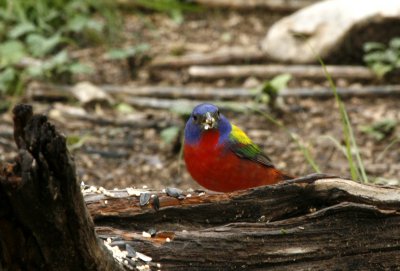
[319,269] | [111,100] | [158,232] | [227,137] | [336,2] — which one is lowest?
[319,269]

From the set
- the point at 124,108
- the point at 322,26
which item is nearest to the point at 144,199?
the point at 124,108

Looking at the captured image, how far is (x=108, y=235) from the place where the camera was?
277cm

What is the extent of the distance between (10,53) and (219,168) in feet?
12.1

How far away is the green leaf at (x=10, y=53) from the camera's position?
6.80 meters

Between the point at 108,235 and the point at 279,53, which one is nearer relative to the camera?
the point at 108,235

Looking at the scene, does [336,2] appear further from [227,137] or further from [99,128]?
[227,137]

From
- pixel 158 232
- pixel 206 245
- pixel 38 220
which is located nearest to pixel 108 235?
pixel 158 232

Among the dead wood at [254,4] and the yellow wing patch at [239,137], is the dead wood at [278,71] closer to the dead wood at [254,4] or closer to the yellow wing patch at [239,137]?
the dead wood at [254,4]

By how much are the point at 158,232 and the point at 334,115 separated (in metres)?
3.87

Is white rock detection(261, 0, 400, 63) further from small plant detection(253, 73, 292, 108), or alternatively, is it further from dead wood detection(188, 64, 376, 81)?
small plant detection(253, 73, 292, 108)

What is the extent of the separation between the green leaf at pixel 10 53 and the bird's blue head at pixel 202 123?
3435mm

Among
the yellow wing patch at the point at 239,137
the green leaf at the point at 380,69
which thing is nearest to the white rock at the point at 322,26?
the green leaf at the point at 380,69

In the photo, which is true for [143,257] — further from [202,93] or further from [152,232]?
[202,93]

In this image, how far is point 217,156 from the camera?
3.78m
